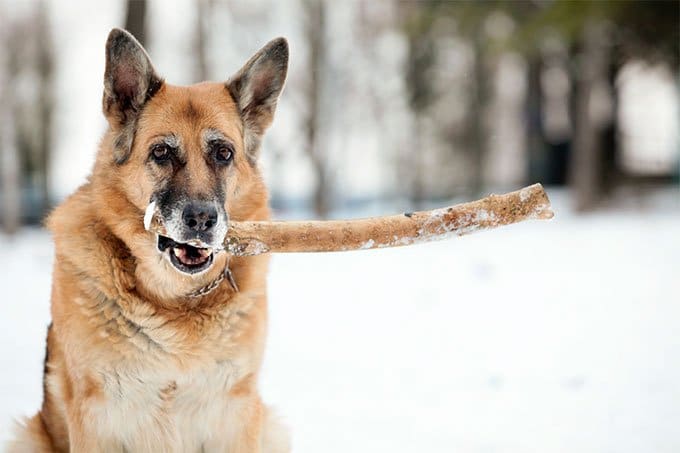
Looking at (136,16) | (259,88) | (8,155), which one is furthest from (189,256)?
(8,155)

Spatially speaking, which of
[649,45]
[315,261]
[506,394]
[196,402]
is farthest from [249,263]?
[649,45]

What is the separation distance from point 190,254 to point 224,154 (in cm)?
62

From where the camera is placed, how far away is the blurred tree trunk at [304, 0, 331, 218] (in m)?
19.2

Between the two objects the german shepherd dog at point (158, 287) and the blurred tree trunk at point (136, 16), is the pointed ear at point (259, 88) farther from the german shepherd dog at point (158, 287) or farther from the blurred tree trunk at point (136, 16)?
the blurred tree trunk at point (136, 16)

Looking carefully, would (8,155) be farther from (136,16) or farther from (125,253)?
(125,253)

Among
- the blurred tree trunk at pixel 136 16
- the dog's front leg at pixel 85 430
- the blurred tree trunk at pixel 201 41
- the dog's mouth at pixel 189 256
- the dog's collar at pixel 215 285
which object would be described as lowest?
the dog's front leg at pixel 85 430

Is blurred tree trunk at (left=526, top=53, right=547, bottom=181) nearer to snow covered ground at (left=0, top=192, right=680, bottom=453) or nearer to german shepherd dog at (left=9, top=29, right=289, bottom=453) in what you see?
snow covered ground at (left=0, top=192, right=680, bottom=453)

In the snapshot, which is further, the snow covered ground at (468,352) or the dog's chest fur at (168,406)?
the snow covered ground at (468,352)

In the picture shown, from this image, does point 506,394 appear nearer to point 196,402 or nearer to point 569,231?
point 196,402

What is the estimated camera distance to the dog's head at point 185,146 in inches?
117

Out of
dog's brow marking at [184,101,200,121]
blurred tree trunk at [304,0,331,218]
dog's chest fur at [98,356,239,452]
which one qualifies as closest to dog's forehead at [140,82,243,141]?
dog's brow marking at [184,101,200,121]

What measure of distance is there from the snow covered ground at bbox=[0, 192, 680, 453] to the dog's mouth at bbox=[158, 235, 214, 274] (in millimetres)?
1617

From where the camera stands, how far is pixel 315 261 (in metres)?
12.8

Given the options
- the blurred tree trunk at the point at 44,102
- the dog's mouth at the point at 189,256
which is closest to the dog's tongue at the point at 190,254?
the dog's mouth at the point at 189,256
